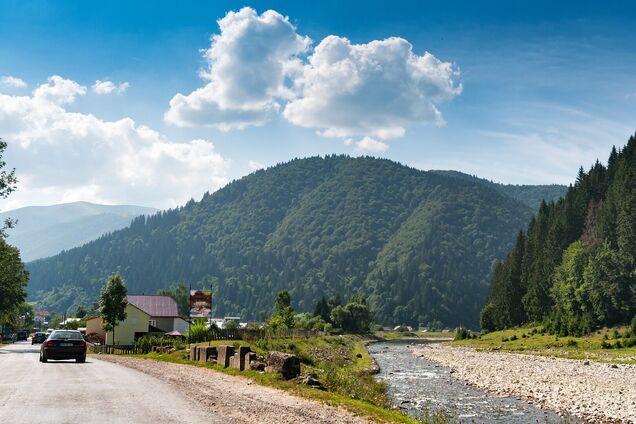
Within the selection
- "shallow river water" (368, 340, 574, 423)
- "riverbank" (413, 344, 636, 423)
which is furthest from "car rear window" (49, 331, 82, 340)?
"riverbank" (413, 344, 636, 423)

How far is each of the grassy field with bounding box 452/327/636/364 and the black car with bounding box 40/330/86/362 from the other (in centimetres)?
5490

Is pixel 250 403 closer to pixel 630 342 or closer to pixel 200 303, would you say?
pixel 200 303

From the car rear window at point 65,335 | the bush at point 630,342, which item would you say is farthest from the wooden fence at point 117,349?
the bush at point 630,342

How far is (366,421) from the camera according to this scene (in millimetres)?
17391

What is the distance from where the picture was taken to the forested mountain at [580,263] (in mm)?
106125

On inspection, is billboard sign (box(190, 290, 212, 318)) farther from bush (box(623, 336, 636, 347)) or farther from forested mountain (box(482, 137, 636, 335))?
forested mountain (box(482, 137, 636, 335))

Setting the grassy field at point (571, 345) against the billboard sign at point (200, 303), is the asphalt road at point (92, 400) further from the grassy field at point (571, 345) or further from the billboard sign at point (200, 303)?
the grassy field at point (571, 345)

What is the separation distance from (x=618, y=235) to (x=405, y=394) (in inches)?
3443

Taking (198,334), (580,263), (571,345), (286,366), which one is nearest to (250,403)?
(286,366)

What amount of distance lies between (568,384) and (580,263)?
3066 inches

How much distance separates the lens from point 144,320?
11075 cm

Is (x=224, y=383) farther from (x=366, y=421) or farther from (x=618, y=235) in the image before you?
(x=618, y=235)

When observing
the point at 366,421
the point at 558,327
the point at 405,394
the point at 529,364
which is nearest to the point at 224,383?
the point at 366,421

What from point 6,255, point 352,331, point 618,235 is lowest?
point 352,331
